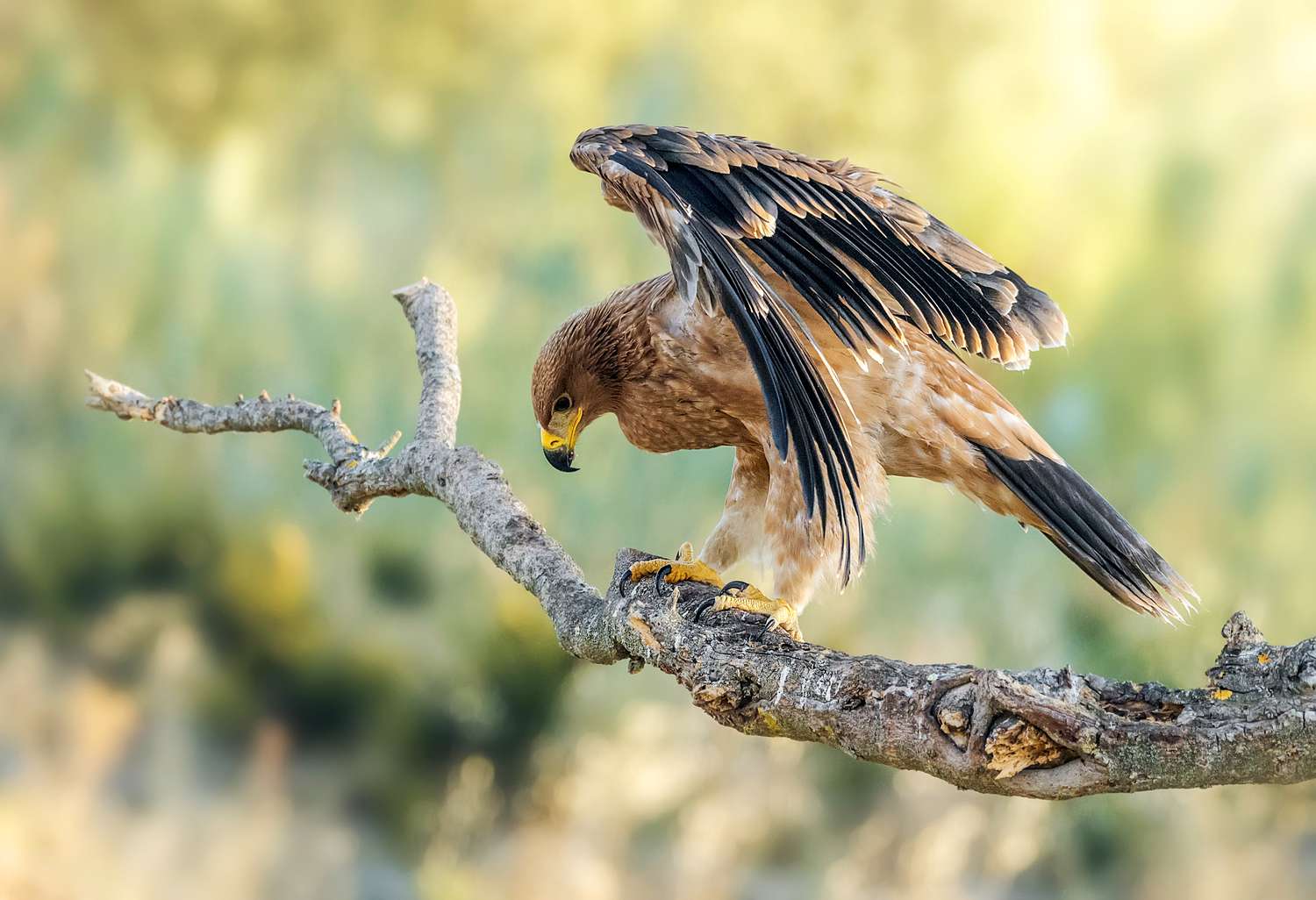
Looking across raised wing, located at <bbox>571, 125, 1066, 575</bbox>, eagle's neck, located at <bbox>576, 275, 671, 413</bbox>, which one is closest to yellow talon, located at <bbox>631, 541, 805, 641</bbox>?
raised wing, located at <bbox>571, 125, 1066, 575</bbox>

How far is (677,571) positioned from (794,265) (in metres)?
0.46

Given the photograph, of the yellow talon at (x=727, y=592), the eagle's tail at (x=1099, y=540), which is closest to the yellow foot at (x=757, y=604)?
the yellow talon at (x=727, y=592)

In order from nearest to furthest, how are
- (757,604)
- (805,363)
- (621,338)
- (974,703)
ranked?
(974,703) → (805,363) → (757,604) → (621,338)

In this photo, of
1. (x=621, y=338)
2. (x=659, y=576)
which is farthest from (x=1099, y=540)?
(x=621, y=338)

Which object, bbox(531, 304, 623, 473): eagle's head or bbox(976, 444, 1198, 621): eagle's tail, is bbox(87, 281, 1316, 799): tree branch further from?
bbox(976, 444, 1198, 621): eagle's tail

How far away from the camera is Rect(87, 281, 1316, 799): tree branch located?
2.97 ft

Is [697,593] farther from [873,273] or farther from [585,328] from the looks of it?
[585,328]

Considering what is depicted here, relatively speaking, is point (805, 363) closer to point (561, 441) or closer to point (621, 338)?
point (621, 338)

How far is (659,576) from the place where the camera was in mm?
1526

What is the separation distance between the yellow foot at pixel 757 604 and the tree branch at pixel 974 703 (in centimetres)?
4

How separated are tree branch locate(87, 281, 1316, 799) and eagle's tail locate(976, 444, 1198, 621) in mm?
631

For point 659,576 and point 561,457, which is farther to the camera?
point 561,457

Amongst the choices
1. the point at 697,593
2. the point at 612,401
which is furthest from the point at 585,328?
the point at 697,593

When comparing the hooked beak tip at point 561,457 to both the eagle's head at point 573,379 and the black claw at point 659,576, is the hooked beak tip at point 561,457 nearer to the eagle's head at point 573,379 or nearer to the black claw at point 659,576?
the eagle's head at point 573,379
